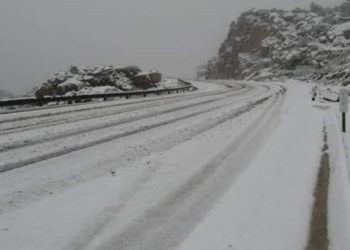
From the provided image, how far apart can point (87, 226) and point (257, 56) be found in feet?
295

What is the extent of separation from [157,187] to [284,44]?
81.5 meters

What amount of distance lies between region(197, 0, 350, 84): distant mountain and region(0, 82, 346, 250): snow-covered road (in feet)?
125

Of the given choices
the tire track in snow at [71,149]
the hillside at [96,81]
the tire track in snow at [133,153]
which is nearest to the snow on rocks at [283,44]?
the hillside at [96,81]

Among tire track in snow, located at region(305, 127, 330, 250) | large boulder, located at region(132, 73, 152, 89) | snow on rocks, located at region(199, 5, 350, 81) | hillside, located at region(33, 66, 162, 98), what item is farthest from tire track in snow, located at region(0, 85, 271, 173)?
snow on rocks, located at region(199, 5, 350, 81)

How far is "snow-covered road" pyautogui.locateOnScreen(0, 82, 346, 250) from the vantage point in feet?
15.0

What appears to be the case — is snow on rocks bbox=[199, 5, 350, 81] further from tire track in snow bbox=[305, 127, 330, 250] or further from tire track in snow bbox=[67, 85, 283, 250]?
tire track in snow bbox=[67, 85, 283, 250]

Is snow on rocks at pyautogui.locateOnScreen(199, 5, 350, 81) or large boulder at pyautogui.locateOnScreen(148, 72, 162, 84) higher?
snow on rocks at pyautogui.locateOnScreen(199, 5, 350, 81)

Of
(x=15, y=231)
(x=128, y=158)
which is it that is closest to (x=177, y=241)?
(x=15, y=231)

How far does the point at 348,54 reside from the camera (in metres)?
58.9

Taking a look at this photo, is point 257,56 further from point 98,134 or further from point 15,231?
point 15,231

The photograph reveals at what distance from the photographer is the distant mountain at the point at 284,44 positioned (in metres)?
66.5

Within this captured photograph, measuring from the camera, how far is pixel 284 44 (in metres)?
83.3

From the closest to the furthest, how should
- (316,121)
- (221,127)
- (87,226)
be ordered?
(87,226)
(221,127)
(316,121)

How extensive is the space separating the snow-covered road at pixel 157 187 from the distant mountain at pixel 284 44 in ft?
125
